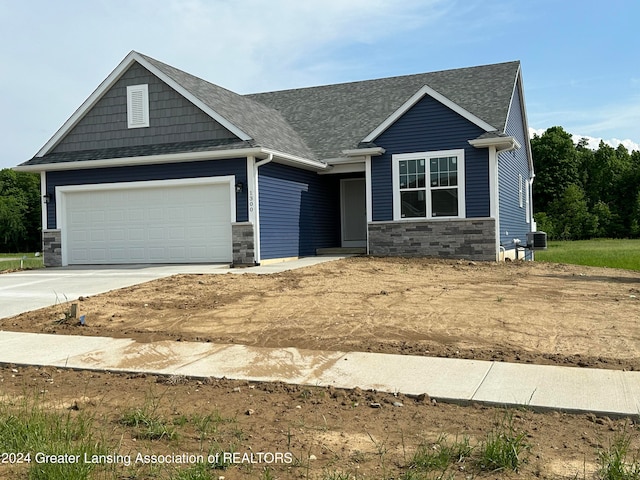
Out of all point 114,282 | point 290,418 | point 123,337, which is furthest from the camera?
point 114,282

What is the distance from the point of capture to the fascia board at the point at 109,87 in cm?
1634

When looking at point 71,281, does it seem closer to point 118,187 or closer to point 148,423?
point 118,187

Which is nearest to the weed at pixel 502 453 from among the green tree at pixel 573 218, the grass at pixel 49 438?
the grass at pixel 49 438

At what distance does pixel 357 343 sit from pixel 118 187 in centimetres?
1253

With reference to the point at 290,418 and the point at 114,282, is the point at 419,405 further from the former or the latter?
the point at 114,282

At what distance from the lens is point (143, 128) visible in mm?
17328

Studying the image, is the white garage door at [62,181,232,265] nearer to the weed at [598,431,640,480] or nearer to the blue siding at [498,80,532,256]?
the blue siding at [498,80,532,256]

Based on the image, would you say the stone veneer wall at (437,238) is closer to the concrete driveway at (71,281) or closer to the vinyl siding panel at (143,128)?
the concrete driveway at (71,281)

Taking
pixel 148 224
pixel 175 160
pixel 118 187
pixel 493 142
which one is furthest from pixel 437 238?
pixel 118 187

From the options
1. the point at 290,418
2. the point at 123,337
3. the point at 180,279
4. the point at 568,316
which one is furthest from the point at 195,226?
the point at 290,418

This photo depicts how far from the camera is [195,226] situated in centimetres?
1670

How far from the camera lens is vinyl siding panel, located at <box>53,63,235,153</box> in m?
16.8

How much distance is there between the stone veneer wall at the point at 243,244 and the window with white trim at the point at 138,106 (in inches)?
170

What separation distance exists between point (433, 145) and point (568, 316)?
981cm
